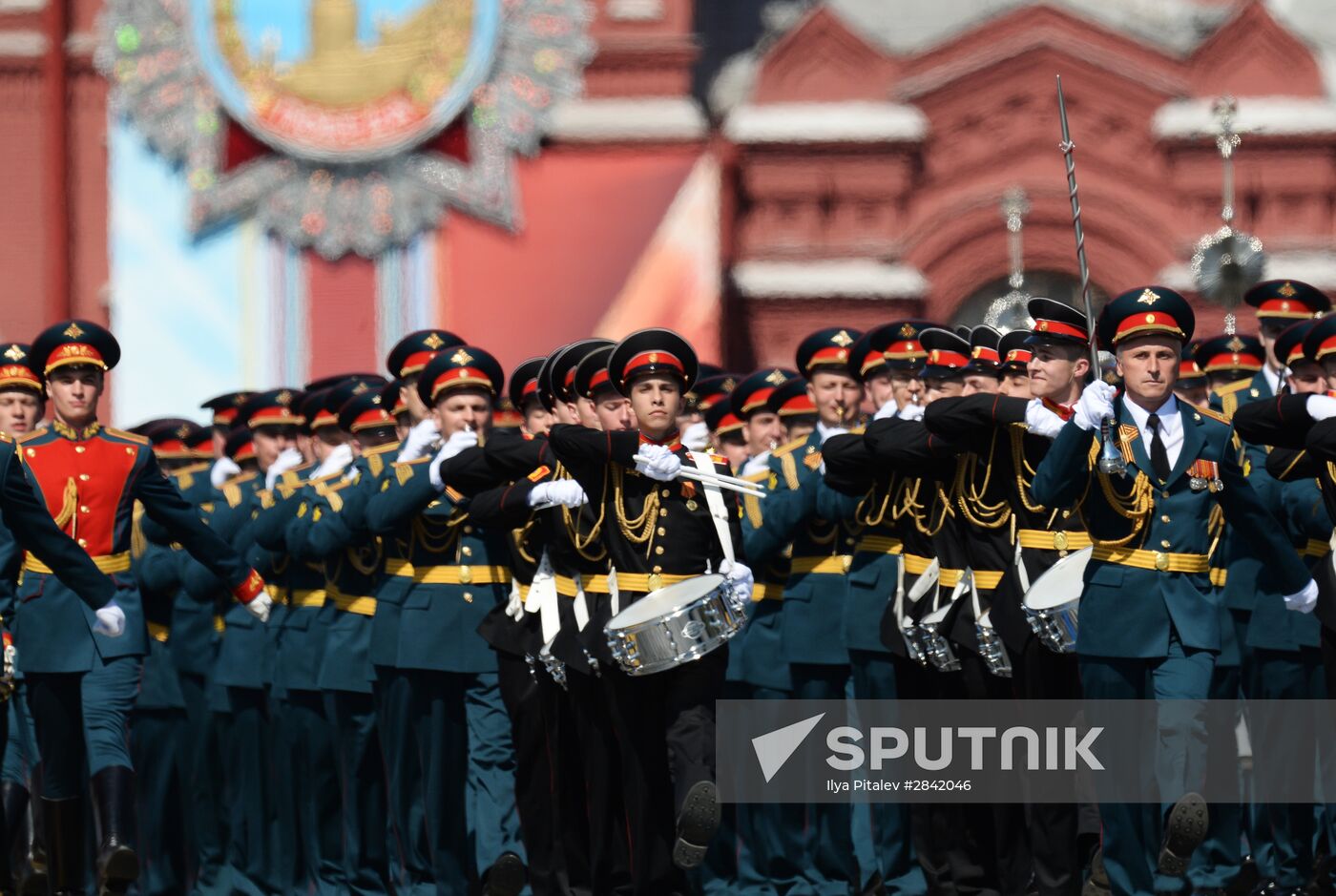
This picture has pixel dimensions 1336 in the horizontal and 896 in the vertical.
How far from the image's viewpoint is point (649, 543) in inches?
306

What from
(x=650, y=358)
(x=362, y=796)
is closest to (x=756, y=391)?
(x=362, y=796)

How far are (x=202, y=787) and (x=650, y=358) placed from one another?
12.7 ft

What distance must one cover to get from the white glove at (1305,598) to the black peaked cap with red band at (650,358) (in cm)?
200

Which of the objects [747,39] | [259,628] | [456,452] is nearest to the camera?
[456,452]

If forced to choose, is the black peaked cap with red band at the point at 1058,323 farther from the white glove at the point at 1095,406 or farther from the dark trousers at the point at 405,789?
the dark trousers at the point at 405,789

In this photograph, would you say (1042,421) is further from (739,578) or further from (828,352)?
(828,352)

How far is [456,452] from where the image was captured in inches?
340

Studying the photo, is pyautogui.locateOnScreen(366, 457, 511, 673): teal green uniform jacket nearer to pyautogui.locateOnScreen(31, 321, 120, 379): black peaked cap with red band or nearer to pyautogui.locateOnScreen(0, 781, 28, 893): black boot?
pyautogui.locateOnScreen(31, 321, 120, 379): black peaked cap with red band

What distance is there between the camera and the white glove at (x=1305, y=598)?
25.3ft

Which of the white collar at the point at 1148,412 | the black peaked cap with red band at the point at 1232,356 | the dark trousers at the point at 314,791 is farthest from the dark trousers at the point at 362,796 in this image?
the black peaked cap with red band at the point at 1232,356

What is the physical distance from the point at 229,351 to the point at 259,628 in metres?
11.2

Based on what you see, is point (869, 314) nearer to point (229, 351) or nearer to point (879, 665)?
point (229, 351)

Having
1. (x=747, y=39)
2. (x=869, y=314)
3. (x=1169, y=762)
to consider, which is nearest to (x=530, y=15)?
(x=747, y=39)

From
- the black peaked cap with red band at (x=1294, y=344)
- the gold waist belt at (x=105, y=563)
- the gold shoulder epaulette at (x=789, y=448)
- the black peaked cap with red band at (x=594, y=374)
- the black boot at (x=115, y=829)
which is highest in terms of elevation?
the black peaked cap with red band at (x=1294, y=344)
